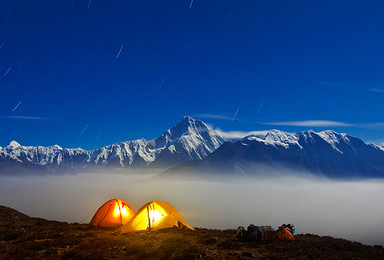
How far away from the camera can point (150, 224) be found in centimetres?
2688

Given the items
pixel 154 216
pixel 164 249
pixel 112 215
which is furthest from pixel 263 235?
pixel 112 215

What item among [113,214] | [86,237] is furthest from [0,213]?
[86,237]

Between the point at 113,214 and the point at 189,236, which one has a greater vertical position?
the point at 113,214

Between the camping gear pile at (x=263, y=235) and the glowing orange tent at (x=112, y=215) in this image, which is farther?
the glowing orange tent at (x=112, y=215)

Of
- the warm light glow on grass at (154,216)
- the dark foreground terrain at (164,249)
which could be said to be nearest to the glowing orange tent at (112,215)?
the warm light glow on grass at (154,216)

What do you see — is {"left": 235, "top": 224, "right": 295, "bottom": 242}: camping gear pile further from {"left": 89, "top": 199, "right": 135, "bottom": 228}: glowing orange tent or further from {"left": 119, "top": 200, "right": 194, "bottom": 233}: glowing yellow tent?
{"left": 89, "top": 199, "right": 135, "bottom": 228}: glowing orange tent

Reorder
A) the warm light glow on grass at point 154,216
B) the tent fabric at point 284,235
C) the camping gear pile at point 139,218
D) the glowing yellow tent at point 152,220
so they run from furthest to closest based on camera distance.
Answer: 1. the warm light glow on grass at point 154,216
2. the camping gear pile at point 139,218
3. the glowing yellow tent at point 152,220
4. the tent fabric at point 284,235

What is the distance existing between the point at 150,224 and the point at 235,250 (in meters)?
9.93

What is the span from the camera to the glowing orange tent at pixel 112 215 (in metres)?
30.7

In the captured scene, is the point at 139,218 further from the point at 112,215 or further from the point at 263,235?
the point at 263,235

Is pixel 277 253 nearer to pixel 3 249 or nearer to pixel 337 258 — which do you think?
pixel 337 258

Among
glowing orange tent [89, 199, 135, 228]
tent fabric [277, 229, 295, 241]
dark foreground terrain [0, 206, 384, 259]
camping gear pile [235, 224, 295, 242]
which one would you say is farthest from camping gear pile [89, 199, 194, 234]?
tent fabric [277, 229, 295, 241]

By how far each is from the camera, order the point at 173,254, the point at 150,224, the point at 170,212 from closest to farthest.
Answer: the point at 173,254 → the point at 150,224 → the point at 170,212

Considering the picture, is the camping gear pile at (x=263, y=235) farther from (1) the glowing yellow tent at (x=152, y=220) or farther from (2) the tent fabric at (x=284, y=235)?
(1) the glowing yellow tent at (x=152, y=220)
